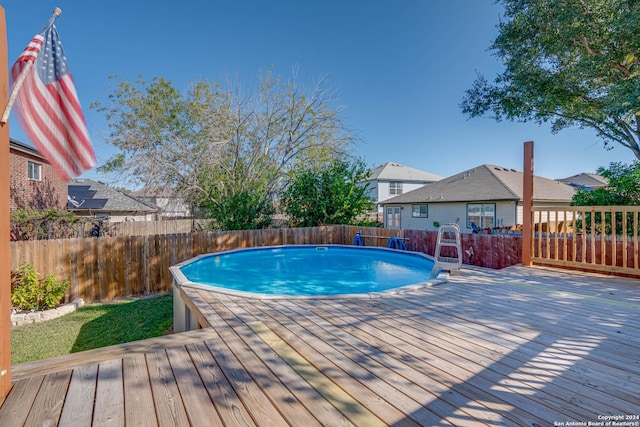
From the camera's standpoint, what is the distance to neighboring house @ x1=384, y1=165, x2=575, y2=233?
1473 cm

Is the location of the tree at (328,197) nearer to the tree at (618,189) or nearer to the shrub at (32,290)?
the tree at (618,189)

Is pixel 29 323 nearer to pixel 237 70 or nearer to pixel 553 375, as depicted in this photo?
pixel 553 375

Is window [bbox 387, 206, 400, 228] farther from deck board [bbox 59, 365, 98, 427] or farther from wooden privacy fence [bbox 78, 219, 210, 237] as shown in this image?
deck board [bbox 59, 365, 98, 427]

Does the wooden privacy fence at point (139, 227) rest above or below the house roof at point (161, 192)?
below

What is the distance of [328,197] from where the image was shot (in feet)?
37.1

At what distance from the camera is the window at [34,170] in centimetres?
1216

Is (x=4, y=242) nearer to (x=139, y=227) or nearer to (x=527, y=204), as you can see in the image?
(x=527, y=204)

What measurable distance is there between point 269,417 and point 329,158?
12474mm

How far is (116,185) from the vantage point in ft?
39.3

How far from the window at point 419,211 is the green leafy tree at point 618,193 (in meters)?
10.5

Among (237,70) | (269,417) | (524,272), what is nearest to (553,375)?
(269,417)

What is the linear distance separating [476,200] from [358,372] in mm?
15470

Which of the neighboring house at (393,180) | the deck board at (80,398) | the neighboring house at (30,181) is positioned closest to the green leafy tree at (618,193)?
the deck board at (80,398)

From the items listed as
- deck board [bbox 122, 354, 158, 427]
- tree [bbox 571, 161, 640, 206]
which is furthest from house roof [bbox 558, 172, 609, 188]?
deck board [bbox 122, 354, 158, 427]
